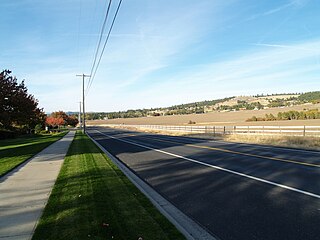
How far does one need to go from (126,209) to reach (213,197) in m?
2.23

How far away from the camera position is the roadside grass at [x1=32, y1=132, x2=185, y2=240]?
481cm

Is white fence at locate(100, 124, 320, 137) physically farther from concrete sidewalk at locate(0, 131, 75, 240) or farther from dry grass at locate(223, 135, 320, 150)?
concrete sidewalk at locate(0, 131, 75, 240)

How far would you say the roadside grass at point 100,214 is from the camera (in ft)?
15.8

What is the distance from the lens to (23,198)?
7.16 meters

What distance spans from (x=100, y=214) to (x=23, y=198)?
2.50m

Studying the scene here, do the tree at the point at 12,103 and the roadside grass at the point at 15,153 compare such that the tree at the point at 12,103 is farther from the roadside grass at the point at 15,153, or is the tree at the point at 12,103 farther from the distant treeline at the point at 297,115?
the distant treeline at the point at 297,115

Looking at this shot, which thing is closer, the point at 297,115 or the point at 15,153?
the point at 15,153

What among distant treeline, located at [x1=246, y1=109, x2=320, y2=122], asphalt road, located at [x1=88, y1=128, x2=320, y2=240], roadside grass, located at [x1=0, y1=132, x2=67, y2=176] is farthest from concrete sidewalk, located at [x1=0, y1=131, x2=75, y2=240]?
distant treeline, located at [x1=246, y1=109, x2=320, y2=122]

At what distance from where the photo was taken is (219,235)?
196 inches

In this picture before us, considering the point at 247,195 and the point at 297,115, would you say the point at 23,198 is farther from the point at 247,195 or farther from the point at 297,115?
the point at 297,115

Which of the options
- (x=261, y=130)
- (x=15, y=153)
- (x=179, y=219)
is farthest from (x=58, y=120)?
(x=179, y=219)

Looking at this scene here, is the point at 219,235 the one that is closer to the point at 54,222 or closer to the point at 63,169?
the point at 54,222

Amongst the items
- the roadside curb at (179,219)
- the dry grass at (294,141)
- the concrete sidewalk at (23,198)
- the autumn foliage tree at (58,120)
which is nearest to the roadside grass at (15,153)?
the concrete sidewalk at (23,198)

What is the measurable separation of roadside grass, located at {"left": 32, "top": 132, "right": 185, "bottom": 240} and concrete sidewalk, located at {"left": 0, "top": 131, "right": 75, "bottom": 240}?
208 mm
